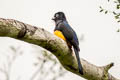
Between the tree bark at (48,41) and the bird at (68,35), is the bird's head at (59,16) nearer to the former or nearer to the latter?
the bird at (68,35)

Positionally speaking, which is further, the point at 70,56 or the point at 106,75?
the point at 106,75

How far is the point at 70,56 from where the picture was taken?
10.7 ft

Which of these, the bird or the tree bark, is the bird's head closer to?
the bird

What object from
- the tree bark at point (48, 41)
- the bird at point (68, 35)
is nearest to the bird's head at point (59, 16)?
the bird at point (68, 35)

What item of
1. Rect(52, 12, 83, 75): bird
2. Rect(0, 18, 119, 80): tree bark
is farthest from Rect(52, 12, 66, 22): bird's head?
Rect(0, 18, 119, 80): tree bark

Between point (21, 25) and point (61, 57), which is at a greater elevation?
point (21, 25)

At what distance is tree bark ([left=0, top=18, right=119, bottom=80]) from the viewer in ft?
8.18

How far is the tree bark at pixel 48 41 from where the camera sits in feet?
8.18

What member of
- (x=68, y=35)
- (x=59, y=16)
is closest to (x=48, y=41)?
(x=68, y=35)

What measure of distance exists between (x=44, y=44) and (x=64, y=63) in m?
0.55

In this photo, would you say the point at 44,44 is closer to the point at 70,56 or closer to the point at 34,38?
the point at 34,38

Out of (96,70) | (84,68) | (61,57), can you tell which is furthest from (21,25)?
(96,70)

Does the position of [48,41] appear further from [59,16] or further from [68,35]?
[59,16]

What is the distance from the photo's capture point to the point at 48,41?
2830mm
